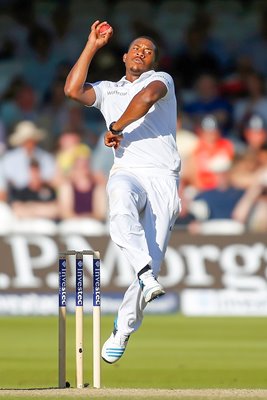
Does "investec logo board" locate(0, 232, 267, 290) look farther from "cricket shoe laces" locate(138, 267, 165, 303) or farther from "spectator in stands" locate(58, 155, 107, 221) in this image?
"cricket shoe laces" locate(138, 267, 165, 303)

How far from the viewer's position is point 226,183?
13.8m

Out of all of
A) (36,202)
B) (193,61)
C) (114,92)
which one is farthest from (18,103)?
(114,92)

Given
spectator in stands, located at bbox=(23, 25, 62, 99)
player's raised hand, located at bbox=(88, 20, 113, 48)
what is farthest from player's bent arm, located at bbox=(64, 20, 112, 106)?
spectator in stands, located at bbox=(23, 25, 62, 99)

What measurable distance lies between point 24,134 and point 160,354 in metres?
4.63

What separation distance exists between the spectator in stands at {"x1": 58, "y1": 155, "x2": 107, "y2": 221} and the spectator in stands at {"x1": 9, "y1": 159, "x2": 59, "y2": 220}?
13 cm

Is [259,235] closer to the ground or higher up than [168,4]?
closer to the ground

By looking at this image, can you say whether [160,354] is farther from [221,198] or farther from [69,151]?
[69,151]

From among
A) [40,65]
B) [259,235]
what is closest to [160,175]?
[259,235]

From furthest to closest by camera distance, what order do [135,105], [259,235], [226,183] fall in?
1. [226,183]
2. [259,235]
3. [135,105]

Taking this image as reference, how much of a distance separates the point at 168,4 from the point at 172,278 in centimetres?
466

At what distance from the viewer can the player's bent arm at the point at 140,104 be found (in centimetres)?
685

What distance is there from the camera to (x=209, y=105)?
14938 millimetres

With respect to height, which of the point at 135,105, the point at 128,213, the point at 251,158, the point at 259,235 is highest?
the point at 251,158

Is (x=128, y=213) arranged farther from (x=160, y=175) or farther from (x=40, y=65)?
(x=40, y=65)
